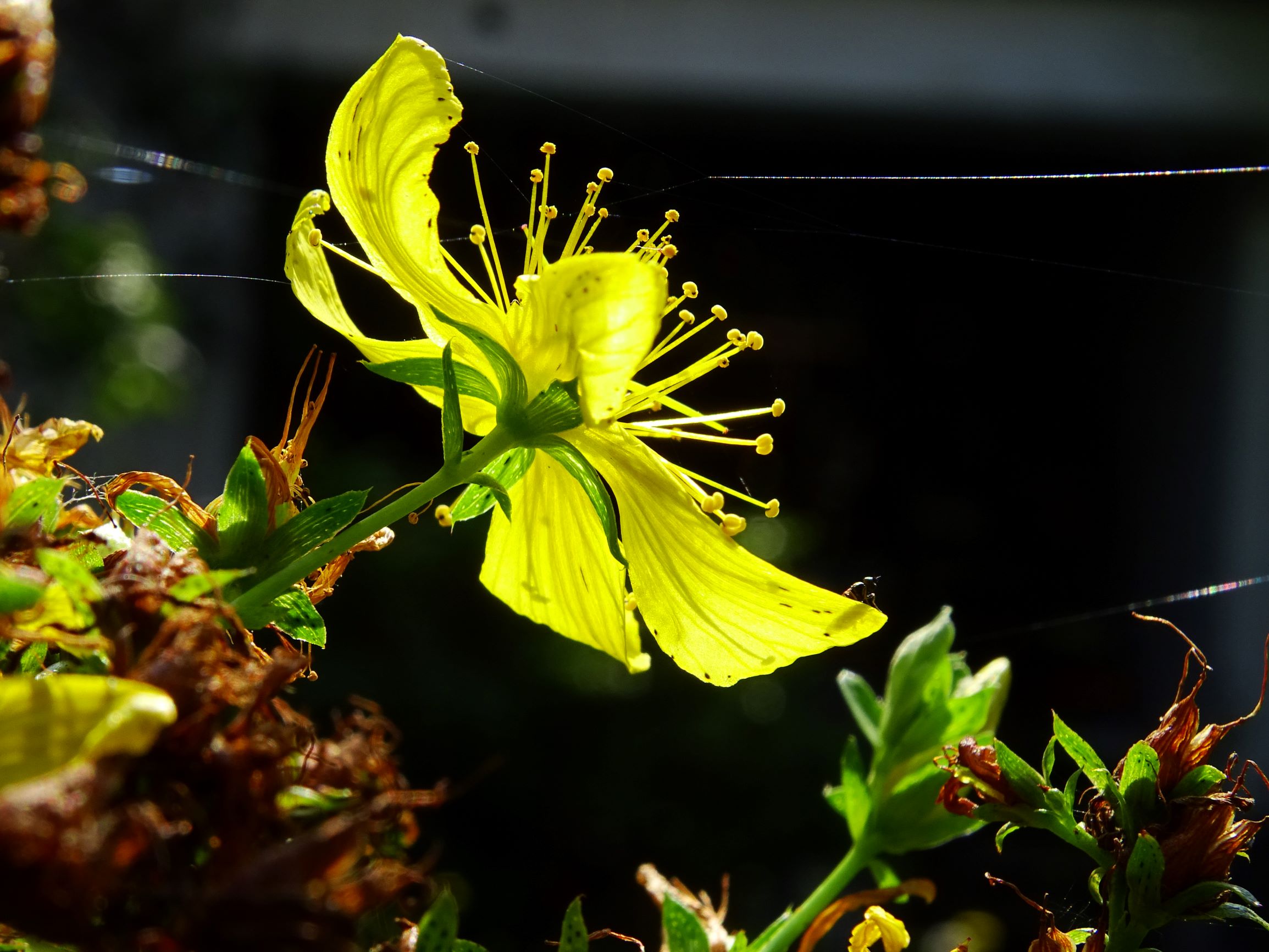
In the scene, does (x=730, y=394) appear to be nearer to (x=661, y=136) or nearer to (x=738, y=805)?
(x=661, y=136)

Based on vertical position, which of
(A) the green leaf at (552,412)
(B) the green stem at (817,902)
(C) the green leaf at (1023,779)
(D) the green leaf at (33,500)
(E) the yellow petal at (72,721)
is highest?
(A) the green leaf at (552,412)

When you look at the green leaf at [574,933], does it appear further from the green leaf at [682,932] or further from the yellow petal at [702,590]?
the yellow petal at [702,590]

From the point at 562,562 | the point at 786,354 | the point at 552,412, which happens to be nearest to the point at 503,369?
the point at 552,412

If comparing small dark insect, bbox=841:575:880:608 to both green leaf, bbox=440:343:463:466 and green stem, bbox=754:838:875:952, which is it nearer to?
green stem, bbox=754:838:875:952

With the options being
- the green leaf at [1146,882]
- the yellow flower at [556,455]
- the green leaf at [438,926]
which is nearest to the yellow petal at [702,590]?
the yellow flower at [556,455]

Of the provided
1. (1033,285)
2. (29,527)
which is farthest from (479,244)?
(1033,285)

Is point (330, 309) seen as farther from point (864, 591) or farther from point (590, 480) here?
point (864, 591)

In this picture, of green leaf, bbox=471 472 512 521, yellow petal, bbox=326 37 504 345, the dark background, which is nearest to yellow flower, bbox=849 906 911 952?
green leaf, bbox=471 472 512 521
